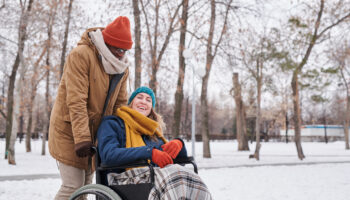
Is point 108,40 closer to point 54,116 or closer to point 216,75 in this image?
point 54,116

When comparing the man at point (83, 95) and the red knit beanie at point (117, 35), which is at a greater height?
the red knit beanie at point (117, 35)

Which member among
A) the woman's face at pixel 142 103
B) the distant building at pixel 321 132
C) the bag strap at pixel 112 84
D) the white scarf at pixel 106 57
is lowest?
the distant building at pixel 321 132

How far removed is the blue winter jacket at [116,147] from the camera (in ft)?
7.23

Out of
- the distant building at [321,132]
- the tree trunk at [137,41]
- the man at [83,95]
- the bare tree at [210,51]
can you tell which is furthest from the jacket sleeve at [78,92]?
the distant building at [321,132]

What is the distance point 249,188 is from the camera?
725 cm

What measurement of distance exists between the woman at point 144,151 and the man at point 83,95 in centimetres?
15

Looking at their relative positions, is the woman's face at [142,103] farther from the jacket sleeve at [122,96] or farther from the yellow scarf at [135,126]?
the yellow scarf at [135,126]

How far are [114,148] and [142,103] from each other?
0.63 meters

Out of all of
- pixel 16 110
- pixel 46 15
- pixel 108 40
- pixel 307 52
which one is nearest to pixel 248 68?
pixel 307 52

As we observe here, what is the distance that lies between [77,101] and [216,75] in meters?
13.3

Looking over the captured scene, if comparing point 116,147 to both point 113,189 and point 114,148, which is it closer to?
point 114,148

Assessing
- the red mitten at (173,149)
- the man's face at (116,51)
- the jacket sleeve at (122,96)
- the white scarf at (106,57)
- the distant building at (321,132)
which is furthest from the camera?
the distant building at (321,132)

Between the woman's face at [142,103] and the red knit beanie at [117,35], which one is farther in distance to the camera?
the woman's face at [142,103]

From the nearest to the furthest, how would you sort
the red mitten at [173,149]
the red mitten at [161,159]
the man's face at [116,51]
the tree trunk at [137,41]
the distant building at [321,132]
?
the red mitten at [161,159], the red mitten at [173,149], the man's face at [116,51], the tree trunk at [137,41], the distant building at [321,132]
